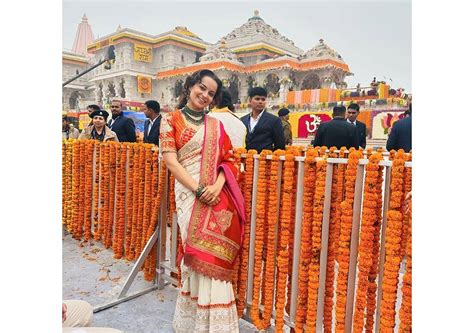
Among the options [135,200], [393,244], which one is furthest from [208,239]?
[135,200]

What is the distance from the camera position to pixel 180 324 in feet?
6.63

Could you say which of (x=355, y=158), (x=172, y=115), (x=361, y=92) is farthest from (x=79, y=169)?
(x=361, y=92)

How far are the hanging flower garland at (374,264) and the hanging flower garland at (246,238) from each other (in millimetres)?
763

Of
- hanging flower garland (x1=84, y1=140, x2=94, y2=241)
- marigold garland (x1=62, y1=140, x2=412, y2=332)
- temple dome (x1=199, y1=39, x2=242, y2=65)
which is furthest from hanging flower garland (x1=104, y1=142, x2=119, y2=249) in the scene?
temple dome (x1=199, y1=39, x2=242, y2=65)

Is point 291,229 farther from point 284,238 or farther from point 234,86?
point 234,86

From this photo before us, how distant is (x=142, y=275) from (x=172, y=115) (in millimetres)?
1716

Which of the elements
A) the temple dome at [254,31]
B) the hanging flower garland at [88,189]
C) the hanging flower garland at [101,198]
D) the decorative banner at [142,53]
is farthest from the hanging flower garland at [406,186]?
the decorative banner at [142,53]

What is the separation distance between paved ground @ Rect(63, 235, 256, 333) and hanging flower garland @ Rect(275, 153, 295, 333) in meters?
0.36

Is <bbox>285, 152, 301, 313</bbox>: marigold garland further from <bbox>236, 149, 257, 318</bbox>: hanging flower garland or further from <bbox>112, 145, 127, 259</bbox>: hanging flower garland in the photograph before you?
<bbox>112, 145, 127, 259</bbox>: hanging flower garland

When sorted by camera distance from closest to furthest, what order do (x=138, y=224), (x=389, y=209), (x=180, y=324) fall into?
1. (x=389, y=209)
2. (x=180, y=324)
3. (x=138, y=224)

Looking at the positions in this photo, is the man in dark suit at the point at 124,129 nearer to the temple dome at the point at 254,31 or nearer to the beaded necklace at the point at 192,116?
the beaded necklace at the point at 192,116

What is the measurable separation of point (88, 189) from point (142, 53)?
80.1ft

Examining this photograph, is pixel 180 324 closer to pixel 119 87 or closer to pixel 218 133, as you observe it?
pixel 218 133

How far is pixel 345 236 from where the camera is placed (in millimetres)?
1547
